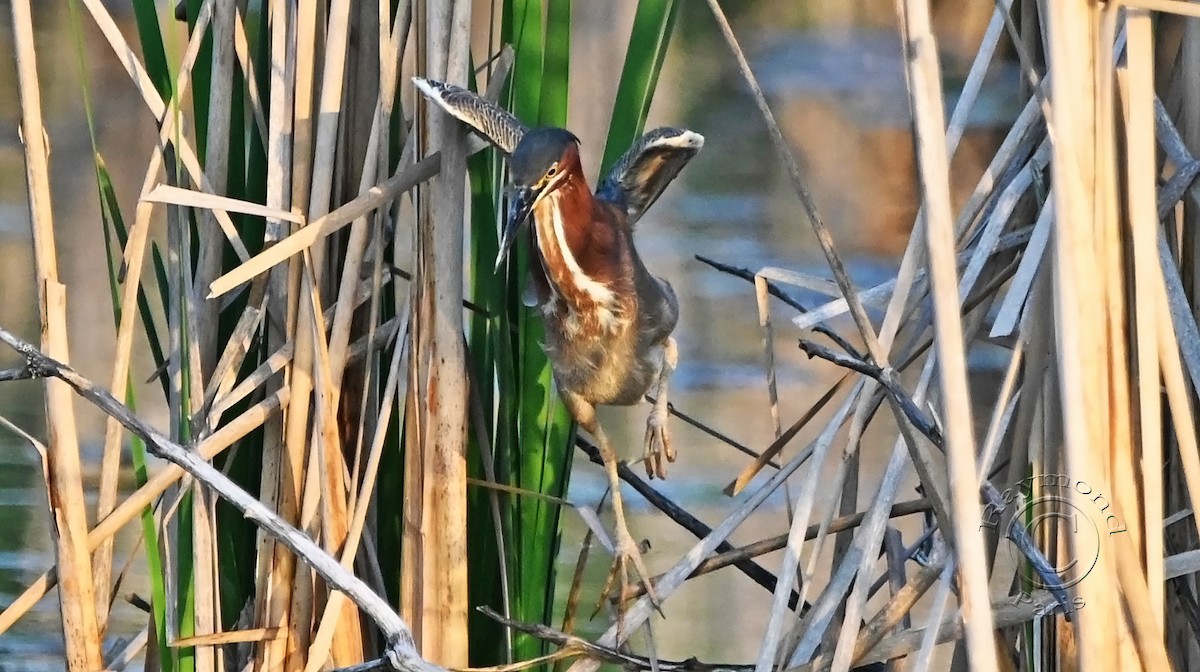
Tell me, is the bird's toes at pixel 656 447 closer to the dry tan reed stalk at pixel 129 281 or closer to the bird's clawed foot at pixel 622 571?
the bird's clawed foot at pixel 622 571

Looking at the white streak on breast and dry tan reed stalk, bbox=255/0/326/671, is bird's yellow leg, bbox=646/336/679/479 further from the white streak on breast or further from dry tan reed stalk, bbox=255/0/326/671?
dry tan reed stalk, bbox=255/0/326/671

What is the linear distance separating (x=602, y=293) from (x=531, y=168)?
0.51 feet

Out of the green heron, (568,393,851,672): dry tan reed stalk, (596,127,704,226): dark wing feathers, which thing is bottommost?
(568,393,851,672): dry tan reed stalk

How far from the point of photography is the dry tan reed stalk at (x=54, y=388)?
2.01 feet

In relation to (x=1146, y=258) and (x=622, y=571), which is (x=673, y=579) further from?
(x=1146, y=258)

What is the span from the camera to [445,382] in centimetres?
62

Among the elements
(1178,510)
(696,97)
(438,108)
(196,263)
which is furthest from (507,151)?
(696,97)

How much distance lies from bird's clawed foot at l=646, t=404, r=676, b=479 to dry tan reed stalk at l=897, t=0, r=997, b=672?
0.35 metres

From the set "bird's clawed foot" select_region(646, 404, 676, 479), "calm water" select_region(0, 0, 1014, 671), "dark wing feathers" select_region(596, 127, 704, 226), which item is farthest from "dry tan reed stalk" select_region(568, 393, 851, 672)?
"calm water" select_region(0, 0, 1014, 671)

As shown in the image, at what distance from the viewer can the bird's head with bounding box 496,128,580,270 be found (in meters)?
0.62

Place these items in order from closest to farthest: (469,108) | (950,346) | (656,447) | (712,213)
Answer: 1. (950,346)
2. (469,108)
3. (656,447)
4. (712,213)

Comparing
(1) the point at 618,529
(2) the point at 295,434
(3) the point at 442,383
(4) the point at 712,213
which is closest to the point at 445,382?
(3) the point at 442,383

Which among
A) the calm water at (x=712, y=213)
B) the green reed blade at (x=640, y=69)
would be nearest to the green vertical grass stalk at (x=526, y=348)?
the green reed blade at (x=640, y=69)

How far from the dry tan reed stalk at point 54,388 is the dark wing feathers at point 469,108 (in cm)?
25
